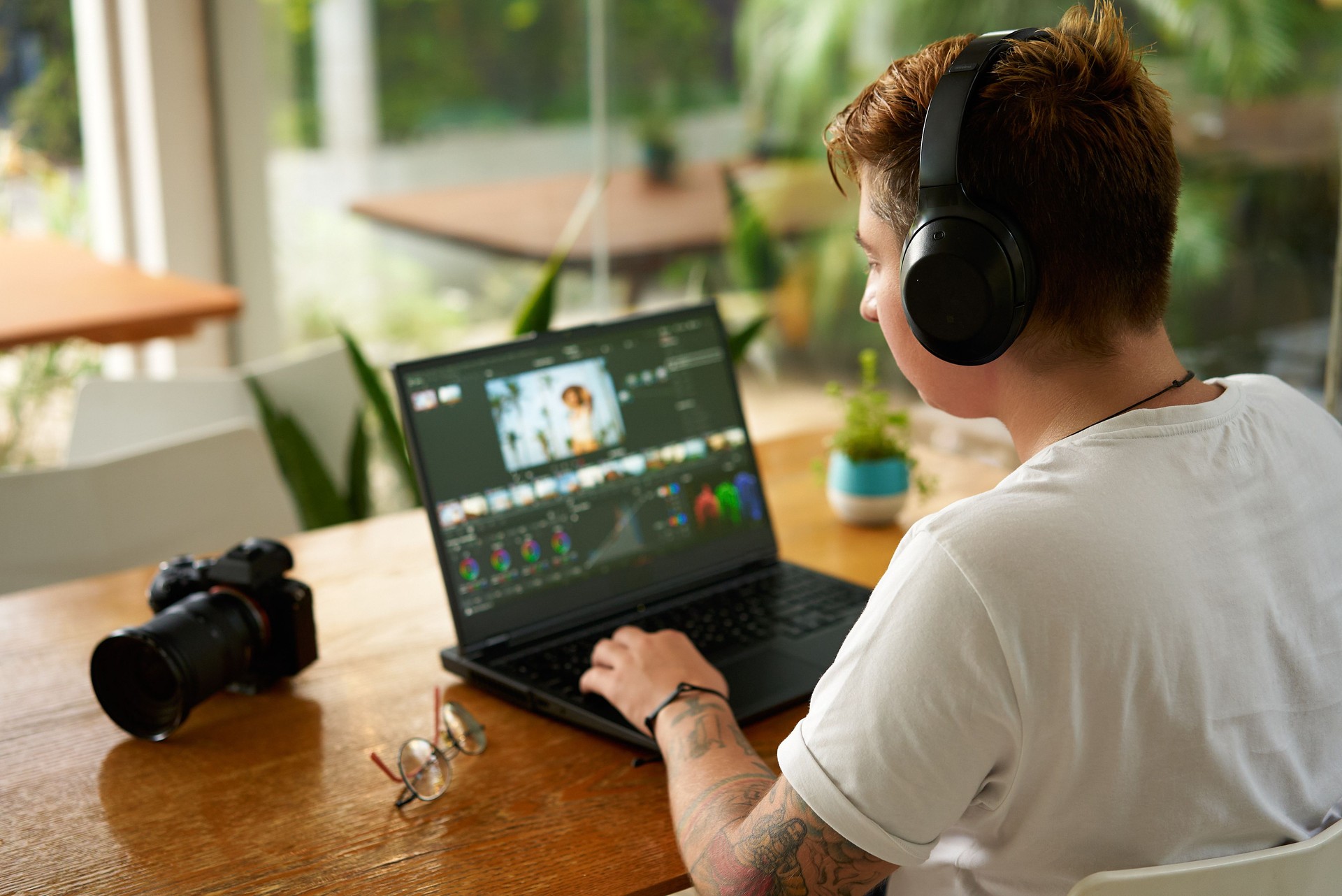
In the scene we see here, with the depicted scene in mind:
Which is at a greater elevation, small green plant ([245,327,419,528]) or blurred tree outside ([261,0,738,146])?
blurred tree outside ([261,0,738,146])

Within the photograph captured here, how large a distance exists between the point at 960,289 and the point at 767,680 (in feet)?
1.78

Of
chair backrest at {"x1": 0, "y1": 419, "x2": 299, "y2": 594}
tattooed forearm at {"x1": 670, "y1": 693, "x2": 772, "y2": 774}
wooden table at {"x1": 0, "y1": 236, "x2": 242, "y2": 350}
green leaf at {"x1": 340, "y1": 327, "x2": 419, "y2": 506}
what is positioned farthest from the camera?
wooden table at {"x1": 0, "y1": 236, "x2": 242, "y2": 350}

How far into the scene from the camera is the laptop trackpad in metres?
1.19

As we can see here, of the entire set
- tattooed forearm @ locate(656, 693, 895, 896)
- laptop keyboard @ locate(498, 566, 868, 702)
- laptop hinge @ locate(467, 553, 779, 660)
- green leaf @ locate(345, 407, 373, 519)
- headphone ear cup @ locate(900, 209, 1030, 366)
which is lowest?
green leaf @ locate(345, 407, 373, 519)

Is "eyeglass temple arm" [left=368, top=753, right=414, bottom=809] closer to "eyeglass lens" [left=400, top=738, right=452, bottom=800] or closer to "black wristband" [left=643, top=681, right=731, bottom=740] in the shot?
"eyeglass lens" [left=400, top=738, right=452, bottom=800]

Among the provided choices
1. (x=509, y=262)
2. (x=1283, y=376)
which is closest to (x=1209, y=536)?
(x=1283, y=376)

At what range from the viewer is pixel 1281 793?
0.85 metres

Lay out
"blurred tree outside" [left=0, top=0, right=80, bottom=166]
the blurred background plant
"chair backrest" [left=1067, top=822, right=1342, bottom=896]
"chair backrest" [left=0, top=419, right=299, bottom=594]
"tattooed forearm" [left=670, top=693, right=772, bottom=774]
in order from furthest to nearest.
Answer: the blurred background plant < "blurred tree outside" [left=0, top=0, right=80, bottom=166] < "chair backrest" [left=0, top=419, right=299, bottom=594] < "tattooed forearm" [left=670, top=693, right=772, bottom=774] < "chair backrest" [left=1067, top=822, right=1342, bottom=896]

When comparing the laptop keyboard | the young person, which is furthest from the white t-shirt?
the laptop keyboard

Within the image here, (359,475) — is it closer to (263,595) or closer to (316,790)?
(263,595)

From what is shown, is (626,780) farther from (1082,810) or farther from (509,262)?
(509,262)

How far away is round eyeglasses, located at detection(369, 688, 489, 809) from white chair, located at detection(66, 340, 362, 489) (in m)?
1.43

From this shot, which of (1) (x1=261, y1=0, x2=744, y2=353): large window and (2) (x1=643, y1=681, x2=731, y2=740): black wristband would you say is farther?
(1) (x1=261, y1=0, x2=744, y2=353): large window

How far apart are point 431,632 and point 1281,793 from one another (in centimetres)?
90
